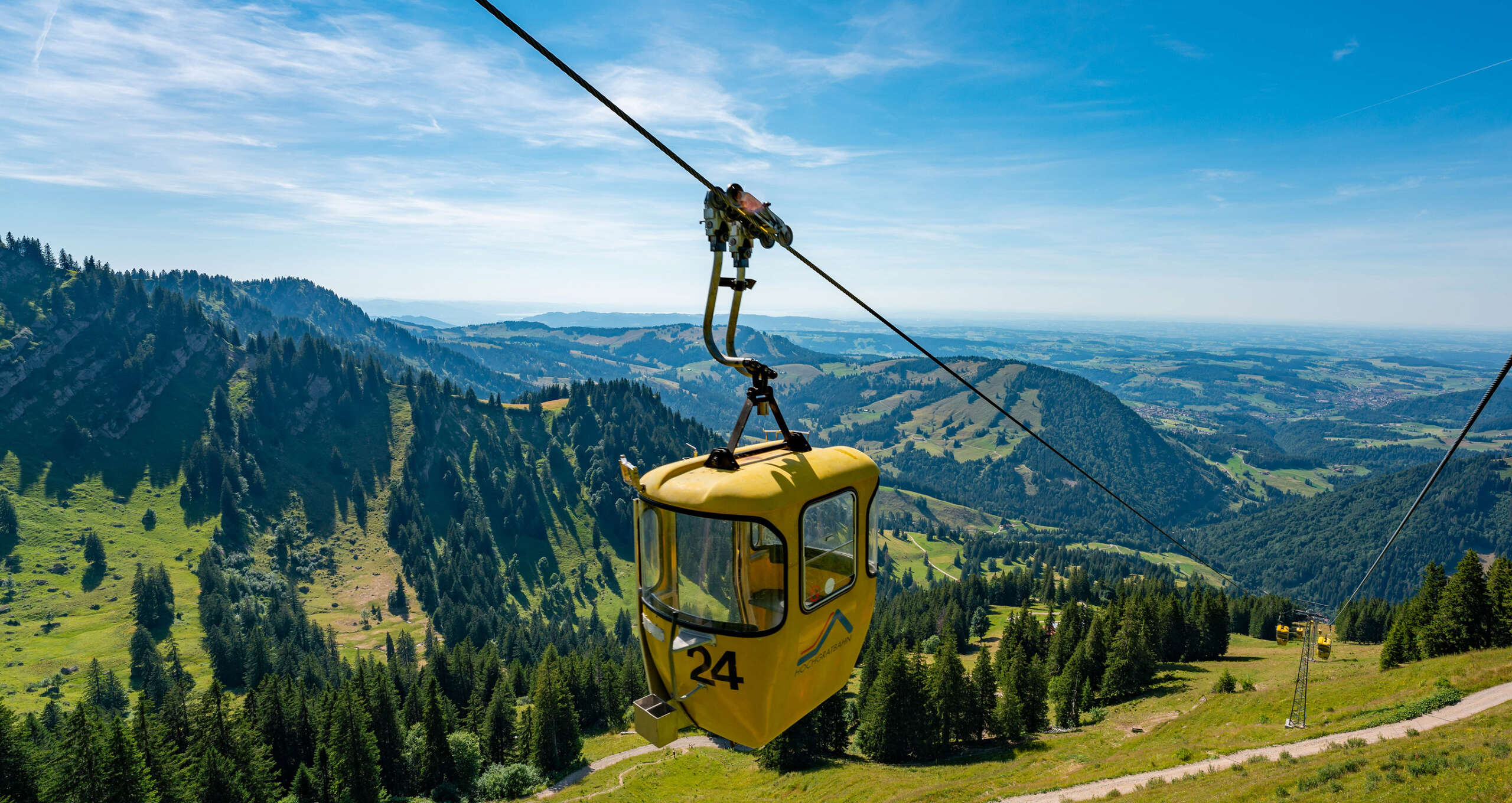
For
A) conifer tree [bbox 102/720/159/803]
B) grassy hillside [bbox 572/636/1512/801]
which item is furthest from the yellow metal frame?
conifer tree [bbox 102/720/159/803]

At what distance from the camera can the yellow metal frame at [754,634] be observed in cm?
1102

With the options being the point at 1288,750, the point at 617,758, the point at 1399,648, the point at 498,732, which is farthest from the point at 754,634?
the point at 498,732

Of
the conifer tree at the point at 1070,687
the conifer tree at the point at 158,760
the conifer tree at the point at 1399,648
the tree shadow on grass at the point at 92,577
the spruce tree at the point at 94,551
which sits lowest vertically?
the tree shadow on grass at the point at 92,577

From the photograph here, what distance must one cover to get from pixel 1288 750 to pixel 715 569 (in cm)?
4828

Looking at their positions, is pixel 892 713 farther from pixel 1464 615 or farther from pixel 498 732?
pixel 1464 615

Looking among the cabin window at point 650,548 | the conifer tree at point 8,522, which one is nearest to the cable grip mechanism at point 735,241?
the cabin window at point 650,548

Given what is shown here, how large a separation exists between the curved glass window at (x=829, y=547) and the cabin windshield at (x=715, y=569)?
0.69 metres

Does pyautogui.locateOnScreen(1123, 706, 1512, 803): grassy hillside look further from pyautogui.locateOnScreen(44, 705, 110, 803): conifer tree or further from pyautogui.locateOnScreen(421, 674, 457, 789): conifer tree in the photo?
pyautogui.locateOnScreen(44, 705, 110, 803): conifer tree

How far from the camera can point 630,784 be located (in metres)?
73.3

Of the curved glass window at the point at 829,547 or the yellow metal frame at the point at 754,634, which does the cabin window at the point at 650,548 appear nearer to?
the yellow metal frame at the point at 754,634

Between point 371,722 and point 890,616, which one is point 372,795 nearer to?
point 371,722

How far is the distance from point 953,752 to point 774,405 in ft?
248

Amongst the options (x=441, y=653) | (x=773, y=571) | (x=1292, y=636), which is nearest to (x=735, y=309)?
(x=773, y=571)

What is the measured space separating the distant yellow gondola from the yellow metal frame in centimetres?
2
